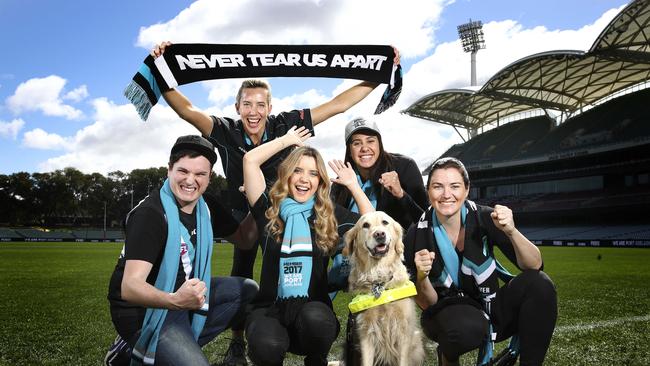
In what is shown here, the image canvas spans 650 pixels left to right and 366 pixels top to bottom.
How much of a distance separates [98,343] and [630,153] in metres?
50.6

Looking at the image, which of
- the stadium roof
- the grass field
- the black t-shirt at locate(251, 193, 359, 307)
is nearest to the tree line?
the stadium roof

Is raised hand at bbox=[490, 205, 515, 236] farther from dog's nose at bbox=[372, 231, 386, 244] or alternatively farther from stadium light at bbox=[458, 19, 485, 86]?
stadium light at bbox=[458, 19, 485, 86]

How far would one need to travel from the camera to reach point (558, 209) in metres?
51.2

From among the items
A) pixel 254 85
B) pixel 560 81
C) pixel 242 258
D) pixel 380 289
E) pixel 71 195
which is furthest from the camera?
pixel 71 195

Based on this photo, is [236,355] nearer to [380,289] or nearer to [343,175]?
[380,289]

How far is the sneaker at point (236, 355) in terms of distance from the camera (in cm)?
444

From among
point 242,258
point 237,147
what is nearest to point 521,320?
point 242,258

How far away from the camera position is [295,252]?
12.0 ft

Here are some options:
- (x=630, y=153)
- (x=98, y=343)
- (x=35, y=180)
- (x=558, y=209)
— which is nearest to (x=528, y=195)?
(x=558, y=209)

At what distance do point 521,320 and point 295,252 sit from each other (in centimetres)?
172

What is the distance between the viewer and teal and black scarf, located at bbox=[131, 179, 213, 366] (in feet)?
10.6

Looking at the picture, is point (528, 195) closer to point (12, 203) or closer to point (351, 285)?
point (351, 285)

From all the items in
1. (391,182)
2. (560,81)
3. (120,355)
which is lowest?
(120,355)

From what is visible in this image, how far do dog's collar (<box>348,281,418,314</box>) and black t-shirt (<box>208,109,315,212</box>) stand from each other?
1390mm
